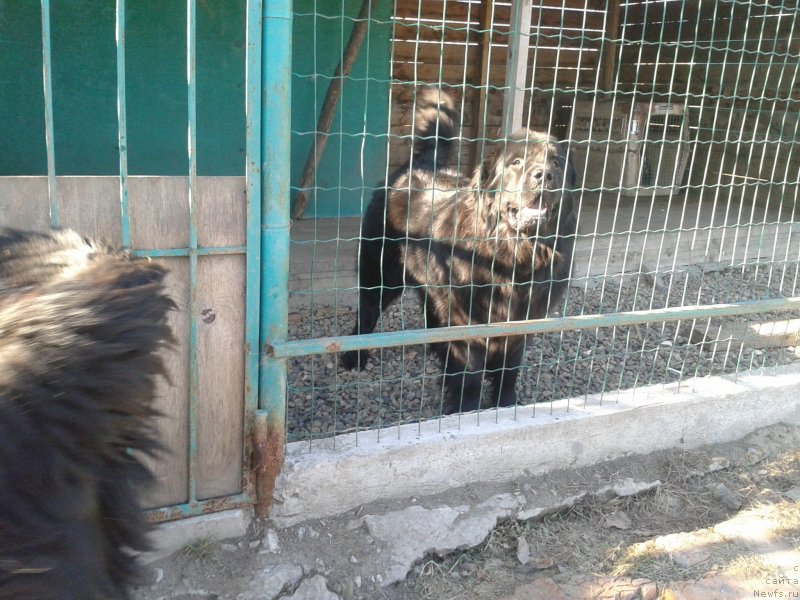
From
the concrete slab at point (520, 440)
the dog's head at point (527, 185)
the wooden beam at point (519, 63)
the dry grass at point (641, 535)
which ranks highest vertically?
the wooden beam at point (519, 63)

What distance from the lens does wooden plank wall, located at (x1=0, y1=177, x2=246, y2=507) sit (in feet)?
6.79

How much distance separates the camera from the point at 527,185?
323 centimetres

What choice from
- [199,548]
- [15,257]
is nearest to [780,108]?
[199,548]

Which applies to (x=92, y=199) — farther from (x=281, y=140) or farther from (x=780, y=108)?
(x=780, y=108)

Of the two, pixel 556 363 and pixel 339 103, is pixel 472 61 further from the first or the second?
pixel 556 363

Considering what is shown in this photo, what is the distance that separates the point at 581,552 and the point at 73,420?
2.34 metres

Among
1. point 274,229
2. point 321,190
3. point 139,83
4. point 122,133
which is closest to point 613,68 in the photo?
point 321,190

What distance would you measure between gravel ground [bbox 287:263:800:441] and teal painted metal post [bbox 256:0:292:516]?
31.0 inches

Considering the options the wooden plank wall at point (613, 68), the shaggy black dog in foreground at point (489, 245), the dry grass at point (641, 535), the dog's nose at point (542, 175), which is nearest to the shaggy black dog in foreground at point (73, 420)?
the dry grass at point (641, 535)

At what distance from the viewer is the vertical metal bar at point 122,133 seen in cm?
195

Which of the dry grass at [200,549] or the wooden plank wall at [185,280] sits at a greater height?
the wooden plank wall at [185,280]

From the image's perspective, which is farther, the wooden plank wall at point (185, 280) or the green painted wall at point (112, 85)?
the green painted wall at point (112, 85)

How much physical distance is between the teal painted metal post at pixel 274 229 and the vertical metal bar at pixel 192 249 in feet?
0.77

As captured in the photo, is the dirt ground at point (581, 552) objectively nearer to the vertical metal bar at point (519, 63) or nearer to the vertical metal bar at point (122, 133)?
the vertical metal bar at point (122, 133)
